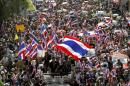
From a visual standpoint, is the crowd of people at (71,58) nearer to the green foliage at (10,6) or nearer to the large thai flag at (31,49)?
the large thai flag at (31,49)

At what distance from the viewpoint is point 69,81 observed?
28.8m

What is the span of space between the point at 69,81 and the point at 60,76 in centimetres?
56

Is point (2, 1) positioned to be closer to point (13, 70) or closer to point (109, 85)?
point (13, 70)

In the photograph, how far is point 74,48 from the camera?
81.0ft

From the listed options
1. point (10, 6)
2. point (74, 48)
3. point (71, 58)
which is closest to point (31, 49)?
point (71, 58)

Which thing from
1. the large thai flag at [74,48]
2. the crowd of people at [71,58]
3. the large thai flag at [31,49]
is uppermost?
the large thai flag at [74,48]

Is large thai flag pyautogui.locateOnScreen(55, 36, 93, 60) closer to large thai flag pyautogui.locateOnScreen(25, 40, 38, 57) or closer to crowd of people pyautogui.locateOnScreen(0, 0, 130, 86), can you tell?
crowd of people pyautogui.locateOnScreen(0, 0, 130, 86)

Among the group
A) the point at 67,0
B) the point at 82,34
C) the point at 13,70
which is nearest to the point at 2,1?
the point at 82,34

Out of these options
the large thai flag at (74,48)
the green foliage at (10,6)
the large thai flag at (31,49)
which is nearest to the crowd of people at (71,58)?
the large thai flag at (31,49)

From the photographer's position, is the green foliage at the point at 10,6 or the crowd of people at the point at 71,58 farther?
the green foliage at the point at 10,6

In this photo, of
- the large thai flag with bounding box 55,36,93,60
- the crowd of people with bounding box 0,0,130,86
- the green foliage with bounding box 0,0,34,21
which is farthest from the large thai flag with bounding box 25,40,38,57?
the green foliage with bounding box 0,0,34,21

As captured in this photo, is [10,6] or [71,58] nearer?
[71,58]

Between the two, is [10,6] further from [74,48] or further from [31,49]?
[74,48]

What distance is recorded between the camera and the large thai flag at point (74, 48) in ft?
79.7
